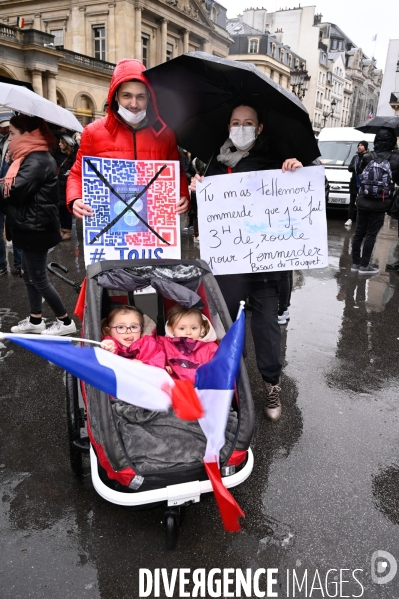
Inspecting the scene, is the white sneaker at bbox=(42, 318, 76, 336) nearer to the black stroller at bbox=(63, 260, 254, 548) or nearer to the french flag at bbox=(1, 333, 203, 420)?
the black stroller at bbox=(63, 260, 254, 548)

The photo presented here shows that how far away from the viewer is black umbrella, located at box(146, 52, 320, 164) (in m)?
2.61

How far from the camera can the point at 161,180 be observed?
315 centimetres

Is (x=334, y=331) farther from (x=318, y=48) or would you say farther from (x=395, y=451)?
(x=318, y=48)

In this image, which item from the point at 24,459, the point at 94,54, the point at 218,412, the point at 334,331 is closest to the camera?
the point at 218,412

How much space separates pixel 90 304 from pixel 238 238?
119 cm

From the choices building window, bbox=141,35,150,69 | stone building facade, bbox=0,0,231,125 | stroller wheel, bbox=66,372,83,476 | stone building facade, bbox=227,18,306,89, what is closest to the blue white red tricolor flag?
stroller wheel, bbox=66,372,83,476

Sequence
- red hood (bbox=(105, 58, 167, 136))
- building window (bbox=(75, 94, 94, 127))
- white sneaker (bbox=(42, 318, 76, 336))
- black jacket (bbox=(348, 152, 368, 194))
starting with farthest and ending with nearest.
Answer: building window (bbox=(75, 94, 94, 127)) → black jacket (bbox=(348, 152, 368, 194)) → white sneaker (bbox=(42, 318, 76, 336)) → red hood (bbox=(105, 58, 167, 136))

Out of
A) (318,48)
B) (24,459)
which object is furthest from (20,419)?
(318,48)

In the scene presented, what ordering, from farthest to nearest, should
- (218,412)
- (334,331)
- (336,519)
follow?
1. (334,331)
2. (336,519)
3. (218,412)

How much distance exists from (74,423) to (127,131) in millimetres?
1959

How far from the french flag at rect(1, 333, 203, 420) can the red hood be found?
5.58 feet

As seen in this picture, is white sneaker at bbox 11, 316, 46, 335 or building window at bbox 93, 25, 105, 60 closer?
white sneaker at bbox 11, 316, 46, 335

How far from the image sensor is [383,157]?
648cm

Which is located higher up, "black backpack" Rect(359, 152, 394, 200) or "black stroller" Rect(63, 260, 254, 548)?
"black backpack" Rect(359, 152, 394, 200)
